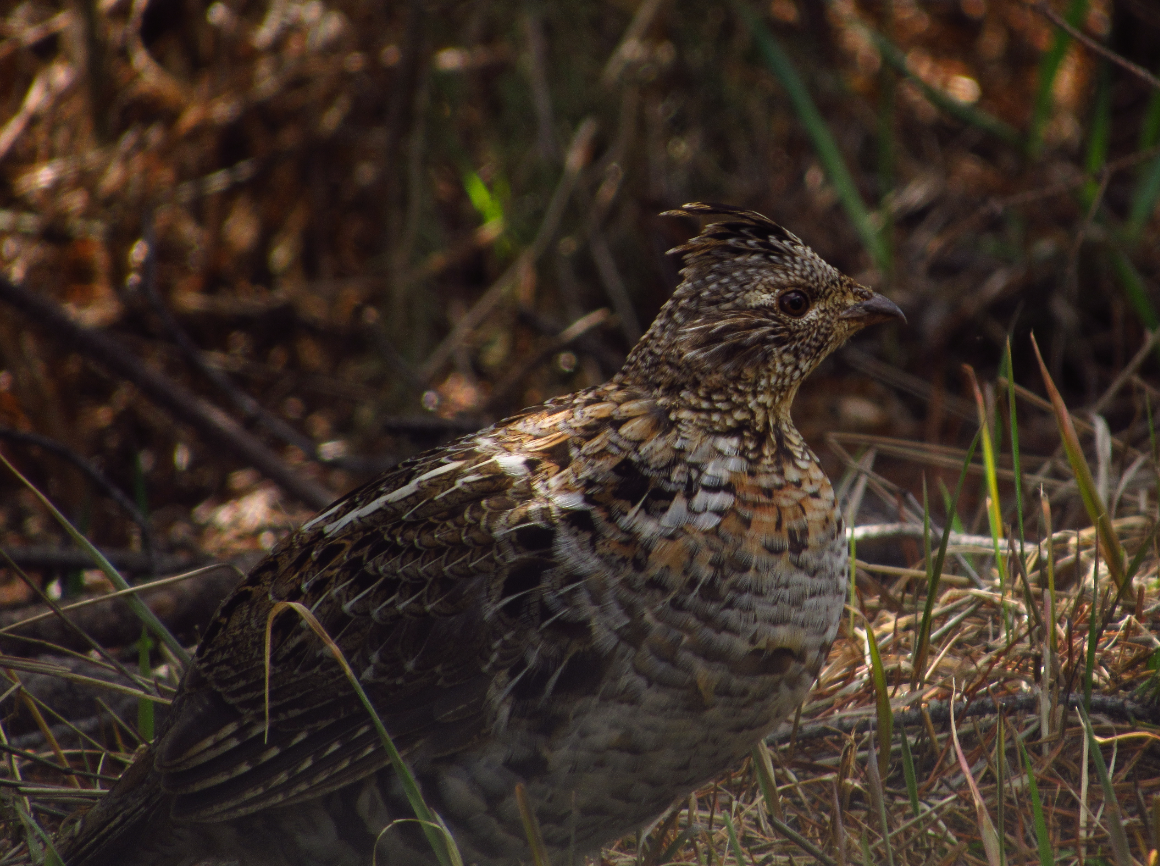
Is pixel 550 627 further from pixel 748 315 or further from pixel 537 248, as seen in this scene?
pixel 537 248

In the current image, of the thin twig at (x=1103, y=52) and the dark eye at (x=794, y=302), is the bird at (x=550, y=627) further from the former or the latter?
the thin twig at (x=1103, y=52)

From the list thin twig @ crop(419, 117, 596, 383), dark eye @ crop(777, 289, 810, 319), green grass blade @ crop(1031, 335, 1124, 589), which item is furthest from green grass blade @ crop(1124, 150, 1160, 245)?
dark eye @ crop(777, 289, 810, 319)

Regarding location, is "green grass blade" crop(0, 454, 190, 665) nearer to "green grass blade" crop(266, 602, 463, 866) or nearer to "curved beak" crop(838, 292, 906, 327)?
"green grass blade" crop(266, 602, 463, 866)

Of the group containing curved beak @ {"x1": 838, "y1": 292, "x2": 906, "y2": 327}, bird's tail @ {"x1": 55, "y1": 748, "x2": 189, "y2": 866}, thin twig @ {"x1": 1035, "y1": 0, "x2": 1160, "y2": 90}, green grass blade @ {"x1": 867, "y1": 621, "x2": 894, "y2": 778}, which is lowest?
bird's tail @ {"x1": 55, "y1": 748, "x2": 189, "y2": 866}

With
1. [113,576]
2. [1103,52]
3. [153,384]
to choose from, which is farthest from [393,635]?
[153,384]

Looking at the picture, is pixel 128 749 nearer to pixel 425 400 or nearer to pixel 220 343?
pixel 425 400

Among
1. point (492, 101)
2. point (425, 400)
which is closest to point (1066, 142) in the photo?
point (492, 101)

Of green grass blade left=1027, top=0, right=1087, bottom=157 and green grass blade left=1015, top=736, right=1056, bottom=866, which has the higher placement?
green grass blade left=1027, top=0, right=1087, bottom=157
